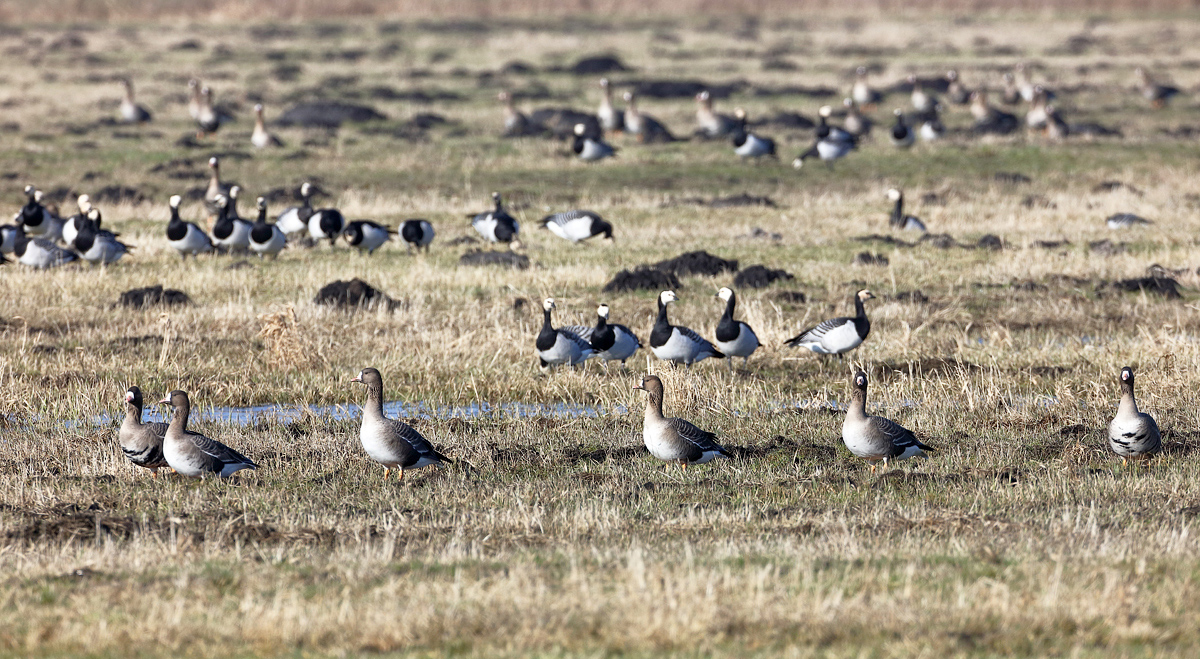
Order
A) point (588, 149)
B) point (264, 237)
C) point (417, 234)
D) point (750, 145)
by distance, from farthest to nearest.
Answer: point (750, 145) → point (588, 149) → point (417, 234) → point (264, 237)

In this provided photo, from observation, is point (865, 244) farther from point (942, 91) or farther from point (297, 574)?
point (942, 91)

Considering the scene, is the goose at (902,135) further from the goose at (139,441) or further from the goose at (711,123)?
the goose at (139,441)

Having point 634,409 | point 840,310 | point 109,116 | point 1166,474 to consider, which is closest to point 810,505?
point 1166,474

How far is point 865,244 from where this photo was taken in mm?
24031

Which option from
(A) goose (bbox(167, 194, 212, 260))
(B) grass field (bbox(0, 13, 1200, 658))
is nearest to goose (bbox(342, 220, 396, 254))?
(B) grass field (bbox(0, 13, 1200, 658))

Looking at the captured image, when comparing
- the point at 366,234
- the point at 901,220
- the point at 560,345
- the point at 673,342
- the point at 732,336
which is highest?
the point at 901,220

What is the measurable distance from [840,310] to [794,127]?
946 inches

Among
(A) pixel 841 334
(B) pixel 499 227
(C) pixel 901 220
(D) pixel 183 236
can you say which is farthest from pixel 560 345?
(C) pixel 901 220

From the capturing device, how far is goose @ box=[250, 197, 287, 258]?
73.7 ft

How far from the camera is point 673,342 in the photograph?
1525 cm

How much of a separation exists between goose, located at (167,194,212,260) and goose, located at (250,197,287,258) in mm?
873

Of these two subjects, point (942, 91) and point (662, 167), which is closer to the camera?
point (662, 167)

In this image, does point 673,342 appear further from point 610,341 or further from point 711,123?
point 711,123

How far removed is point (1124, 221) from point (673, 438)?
17.1 m
